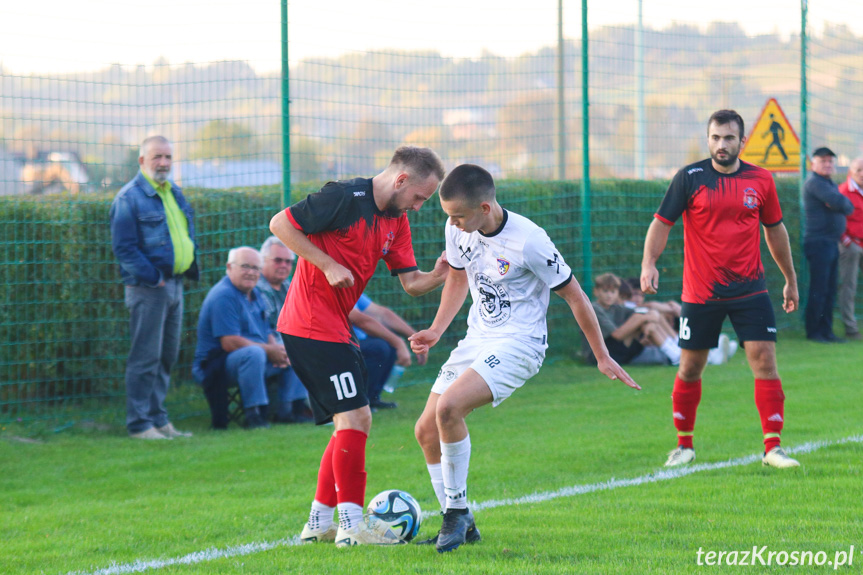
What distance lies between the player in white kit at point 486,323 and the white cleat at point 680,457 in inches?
87.7

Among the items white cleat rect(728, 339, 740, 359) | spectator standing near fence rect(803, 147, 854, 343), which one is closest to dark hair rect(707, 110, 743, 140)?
white cleat rect(728, 339, 740, 359)

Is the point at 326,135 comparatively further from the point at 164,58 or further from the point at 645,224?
the point at 645,224

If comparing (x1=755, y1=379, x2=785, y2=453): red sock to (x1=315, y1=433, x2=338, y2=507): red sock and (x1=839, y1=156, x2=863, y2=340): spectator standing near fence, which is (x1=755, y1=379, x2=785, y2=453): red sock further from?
(x1=839, y1=156, x2=863, y2=340): spectator standing near fence

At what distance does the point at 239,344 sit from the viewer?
29.1ft

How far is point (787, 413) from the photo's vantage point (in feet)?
28.5

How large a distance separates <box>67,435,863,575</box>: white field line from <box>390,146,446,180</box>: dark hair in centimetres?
196

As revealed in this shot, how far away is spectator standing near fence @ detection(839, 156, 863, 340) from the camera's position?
14594mm

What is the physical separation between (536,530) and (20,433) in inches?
206

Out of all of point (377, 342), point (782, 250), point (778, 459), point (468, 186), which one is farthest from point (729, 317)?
point (377, 342)

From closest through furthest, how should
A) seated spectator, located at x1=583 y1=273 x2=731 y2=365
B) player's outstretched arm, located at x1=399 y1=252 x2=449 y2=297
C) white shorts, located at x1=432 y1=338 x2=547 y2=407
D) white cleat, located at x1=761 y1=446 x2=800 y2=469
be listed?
1. white shorts, located at x1=432 y1=338 x2=547 y2=407
2. player's outstretched arm, located at x1=399 y1=252 x2=449 y2=297
3. white cleat, located at x1=761 y1=446 x2=800 y2=469
4. seated spectator, located at x1=583 y1=273 x2=731 y2=365

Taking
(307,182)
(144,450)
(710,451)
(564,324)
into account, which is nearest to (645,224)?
(564,324)

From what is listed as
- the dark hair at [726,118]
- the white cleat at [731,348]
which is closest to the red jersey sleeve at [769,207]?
the dark hair at [726,118]

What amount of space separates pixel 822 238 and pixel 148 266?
9.64 meters

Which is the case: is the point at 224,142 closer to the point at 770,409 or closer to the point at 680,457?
the point at 680,457
